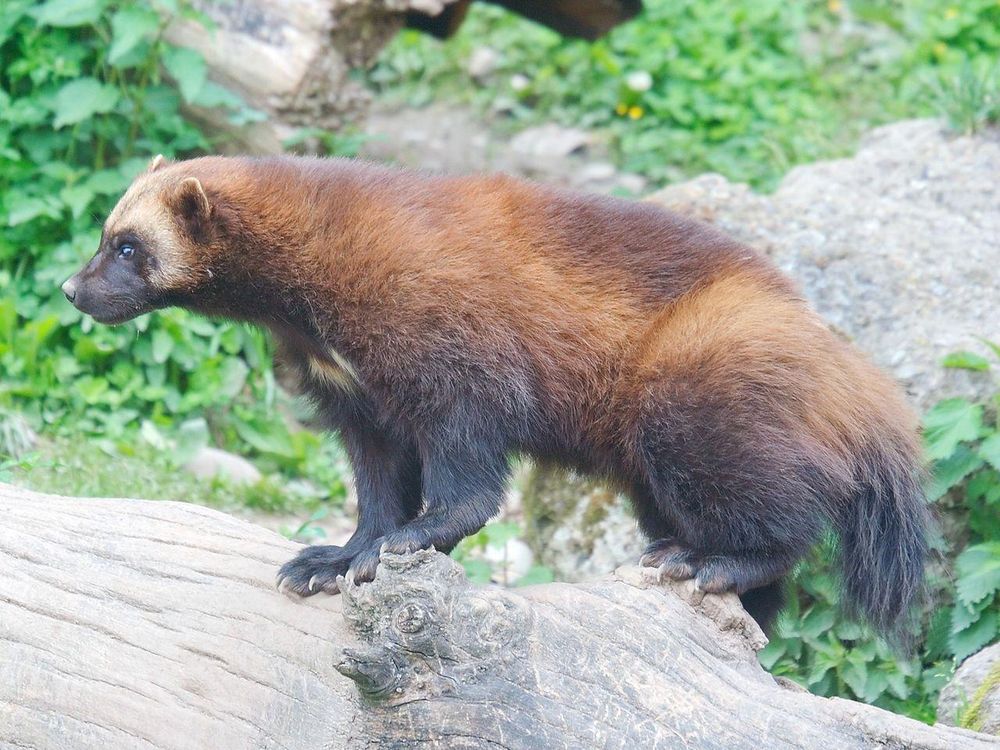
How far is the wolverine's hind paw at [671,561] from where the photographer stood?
10.6ft

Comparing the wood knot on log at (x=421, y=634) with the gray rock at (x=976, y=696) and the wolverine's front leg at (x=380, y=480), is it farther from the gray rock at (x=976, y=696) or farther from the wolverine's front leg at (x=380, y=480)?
the gray rock at (x=976, y=696)

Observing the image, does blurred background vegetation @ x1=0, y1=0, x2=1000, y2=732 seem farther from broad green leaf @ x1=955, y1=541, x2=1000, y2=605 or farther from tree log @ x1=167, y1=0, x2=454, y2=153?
tree log @ x1=167, y1=0, x2=454, y2=153

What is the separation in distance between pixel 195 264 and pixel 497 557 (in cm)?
221

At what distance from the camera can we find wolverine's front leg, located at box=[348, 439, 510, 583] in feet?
10.7

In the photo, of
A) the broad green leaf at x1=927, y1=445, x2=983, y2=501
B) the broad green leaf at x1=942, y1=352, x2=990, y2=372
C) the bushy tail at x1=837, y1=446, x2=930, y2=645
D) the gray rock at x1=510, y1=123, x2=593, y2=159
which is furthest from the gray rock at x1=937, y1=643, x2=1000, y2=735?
the gray rock at x1=510, y1=123, x2=593, y2=159

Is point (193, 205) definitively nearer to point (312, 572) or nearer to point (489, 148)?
point (312, 572)

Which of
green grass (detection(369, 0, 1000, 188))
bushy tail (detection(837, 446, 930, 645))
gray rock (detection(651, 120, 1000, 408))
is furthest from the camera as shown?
green grass (detection(369, 0, 1000, 188))

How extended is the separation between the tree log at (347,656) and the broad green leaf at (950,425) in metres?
1.05

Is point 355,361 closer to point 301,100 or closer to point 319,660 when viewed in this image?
point 319,660

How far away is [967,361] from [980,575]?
2.34ft

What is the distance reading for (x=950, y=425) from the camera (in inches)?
155

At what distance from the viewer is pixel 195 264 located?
355 centimetres

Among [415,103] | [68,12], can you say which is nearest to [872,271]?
[68,12]

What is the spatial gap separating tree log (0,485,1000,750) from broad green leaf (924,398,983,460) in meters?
1.05
